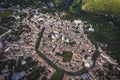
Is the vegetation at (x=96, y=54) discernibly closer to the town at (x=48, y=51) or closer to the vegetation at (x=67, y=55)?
the town at (x=48, y=51)

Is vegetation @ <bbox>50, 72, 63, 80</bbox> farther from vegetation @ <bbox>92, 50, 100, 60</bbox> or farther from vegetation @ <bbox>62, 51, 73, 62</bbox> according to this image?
vegetation @ <bbox>92, 50, 100, 60</bbox>

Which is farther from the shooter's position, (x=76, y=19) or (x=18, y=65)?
(x=76, y=19)

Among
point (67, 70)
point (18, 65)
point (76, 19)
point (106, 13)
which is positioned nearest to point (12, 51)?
point (18, 65)

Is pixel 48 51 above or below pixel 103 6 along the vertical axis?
below

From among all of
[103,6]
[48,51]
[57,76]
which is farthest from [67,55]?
[103,6]

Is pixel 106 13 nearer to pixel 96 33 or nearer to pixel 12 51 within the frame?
pixel 96 33

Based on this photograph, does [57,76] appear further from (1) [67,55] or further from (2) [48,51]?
(2) [48,51]

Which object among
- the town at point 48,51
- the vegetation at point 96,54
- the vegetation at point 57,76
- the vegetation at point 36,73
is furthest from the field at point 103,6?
Answer: the vegetation at point 36,73

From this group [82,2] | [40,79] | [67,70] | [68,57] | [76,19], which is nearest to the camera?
[40,79]

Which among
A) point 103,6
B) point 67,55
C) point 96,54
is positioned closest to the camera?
point 67,55

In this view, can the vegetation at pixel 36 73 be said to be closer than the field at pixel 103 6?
Yes

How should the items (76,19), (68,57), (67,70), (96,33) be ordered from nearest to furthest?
1. (67,70)
2. (68,57)
3. (96,33)
4. (76,19)
